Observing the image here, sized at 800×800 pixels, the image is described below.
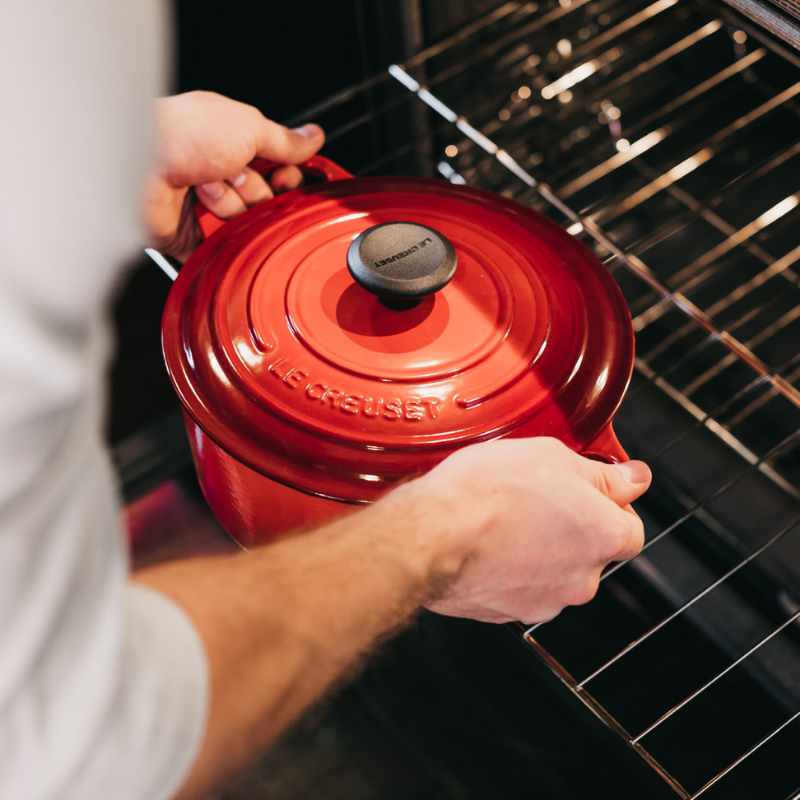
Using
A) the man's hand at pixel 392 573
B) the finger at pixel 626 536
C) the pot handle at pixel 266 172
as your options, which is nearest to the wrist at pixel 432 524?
the man's hand at pixel 392 573

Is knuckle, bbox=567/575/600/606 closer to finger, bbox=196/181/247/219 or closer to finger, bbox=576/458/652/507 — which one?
finger, bbox=576/458/652/507

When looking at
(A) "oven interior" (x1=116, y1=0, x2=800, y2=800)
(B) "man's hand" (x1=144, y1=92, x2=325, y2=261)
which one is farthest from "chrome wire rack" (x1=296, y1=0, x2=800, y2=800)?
(B) "man's hand" (x1=144, y1=92, x2=325, y2=261)

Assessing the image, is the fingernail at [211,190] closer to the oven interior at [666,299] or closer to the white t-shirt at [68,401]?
the oven interior at [666,299]

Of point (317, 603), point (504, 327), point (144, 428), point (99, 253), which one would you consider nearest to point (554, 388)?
point (504, 327)

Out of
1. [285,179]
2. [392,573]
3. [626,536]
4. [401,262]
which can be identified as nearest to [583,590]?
[626,536]

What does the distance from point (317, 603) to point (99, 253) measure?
0.79 feet

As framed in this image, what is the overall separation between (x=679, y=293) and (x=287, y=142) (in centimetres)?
52

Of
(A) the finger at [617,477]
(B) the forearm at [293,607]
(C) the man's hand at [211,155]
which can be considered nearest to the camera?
(B) the forearm at [293,607]

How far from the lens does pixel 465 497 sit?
1.66 ft

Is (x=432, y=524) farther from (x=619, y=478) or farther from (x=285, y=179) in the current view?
(x=285, y=179)

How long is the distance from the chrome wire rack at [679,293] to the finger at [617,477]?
125 millimetres

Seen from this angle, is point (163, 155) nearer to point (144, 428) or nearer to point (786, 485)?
point (144, 428)

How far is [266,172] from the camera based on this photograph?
0.81 m

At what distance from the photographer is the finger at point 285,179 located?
80 centimetres
